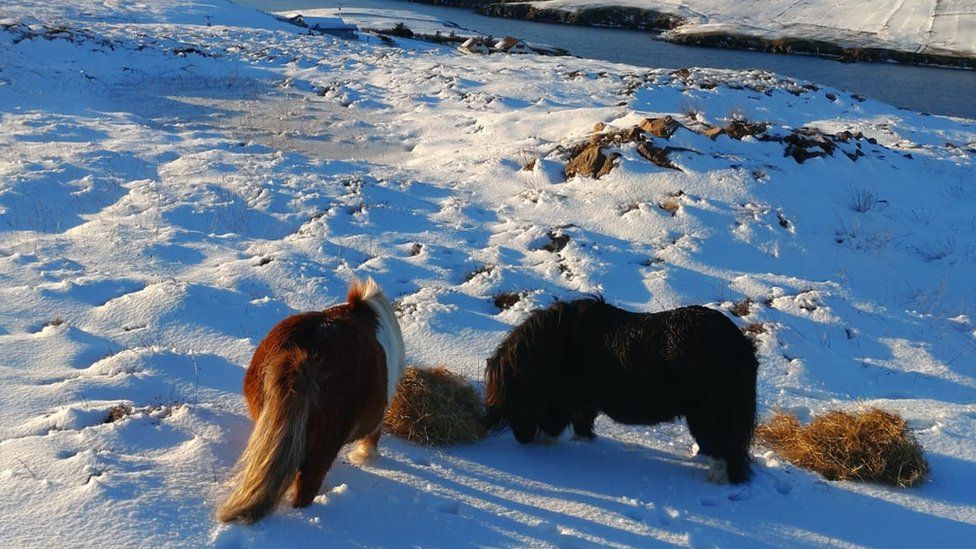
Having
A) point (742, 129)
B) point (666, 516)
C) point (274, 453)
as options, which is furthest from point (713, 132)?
point (274, 453)

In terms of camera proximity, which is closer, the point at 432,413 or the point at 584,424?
the point at 432,413

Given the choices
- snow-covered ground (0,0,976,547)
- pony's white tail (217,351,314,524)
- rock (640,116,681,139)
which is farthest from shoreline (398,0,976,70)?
pony's white tail (217,351,314,524)

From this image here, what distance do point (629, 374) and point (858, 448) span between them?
1499mm

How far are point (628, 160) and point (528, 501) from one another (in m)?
6.42

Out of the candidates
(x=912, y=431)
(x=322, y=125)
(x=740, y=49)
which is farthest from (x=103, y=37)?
(x=740, y=49)

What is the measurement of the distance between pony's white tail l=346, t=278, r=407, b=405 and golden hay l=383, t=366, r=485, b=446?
365 mm

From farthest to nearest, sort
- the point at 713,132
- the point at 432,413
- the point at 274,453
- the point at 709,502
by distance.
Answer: the point at 713,132, the point at 432,413, the point at 709,502, the point at 274,453

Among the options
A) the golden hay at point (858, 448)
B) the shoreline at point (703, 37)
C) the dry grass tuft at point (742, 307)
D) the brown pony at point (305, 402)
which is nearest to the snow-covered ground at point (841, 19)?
the shoreline at point (703, 37)

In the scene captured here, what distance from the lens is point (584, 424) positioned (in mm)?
4727

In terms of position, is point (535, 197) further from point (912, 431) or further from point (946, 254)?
point (912, 431)

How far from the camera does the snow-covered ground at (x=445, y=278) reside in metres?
3.81

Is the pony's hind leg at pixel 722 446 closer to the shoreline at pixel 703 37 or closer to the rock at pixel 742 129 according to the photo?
the rock at pixel 742 129

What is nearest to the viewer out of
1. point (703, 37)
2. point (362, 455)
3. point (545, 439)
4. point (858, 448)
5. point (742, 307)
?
point (362, 455)

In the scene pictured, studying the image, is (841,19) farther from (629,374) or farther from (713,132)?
(629,374)
